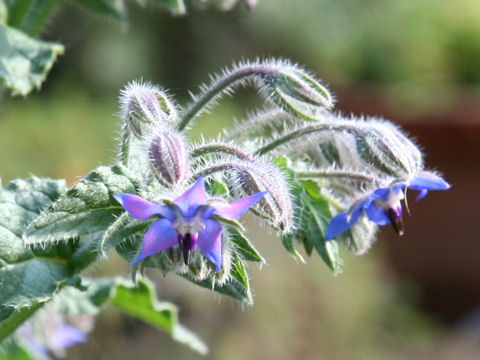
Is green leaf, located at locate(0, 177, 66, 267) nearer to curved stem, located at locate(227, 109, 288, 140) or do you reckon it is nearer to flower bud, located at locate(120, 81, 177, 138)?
flower bud, located at locate(120, 81, 177, 138)

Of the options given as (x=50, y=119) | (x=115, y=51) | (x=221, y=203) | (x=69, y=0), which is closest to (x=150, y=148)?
(x=221, y=203)

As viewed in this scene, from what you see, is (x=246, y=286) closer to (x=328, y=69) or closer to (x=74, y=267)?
(x=74, y=267)

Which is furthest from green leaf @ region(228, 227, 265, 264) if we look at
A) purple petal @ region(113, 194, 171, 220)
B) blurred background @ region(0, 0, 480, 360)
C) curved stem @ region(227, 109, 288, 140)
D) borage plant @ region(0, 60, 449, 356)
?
blurred background @ region(0, 0, 480, 360)

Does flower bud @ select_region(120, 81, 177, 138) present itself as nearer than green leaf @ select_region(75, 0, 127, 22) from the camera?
Yes

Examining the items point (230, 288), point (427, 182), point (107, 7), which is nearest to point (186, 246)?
point (230, 288)

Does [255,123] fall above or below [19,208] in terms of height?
above

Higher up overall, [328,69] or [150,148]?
[328,69]

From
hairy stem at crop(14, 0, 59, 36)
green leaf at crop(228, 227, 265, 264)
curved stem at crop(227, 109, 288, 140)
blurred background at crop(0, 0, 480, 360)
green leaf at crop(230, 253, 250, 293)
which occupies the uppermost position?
blurred background at crop(0, 0, 480, 360)

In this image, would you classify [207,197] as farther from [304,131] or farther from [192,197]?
[304,131]
